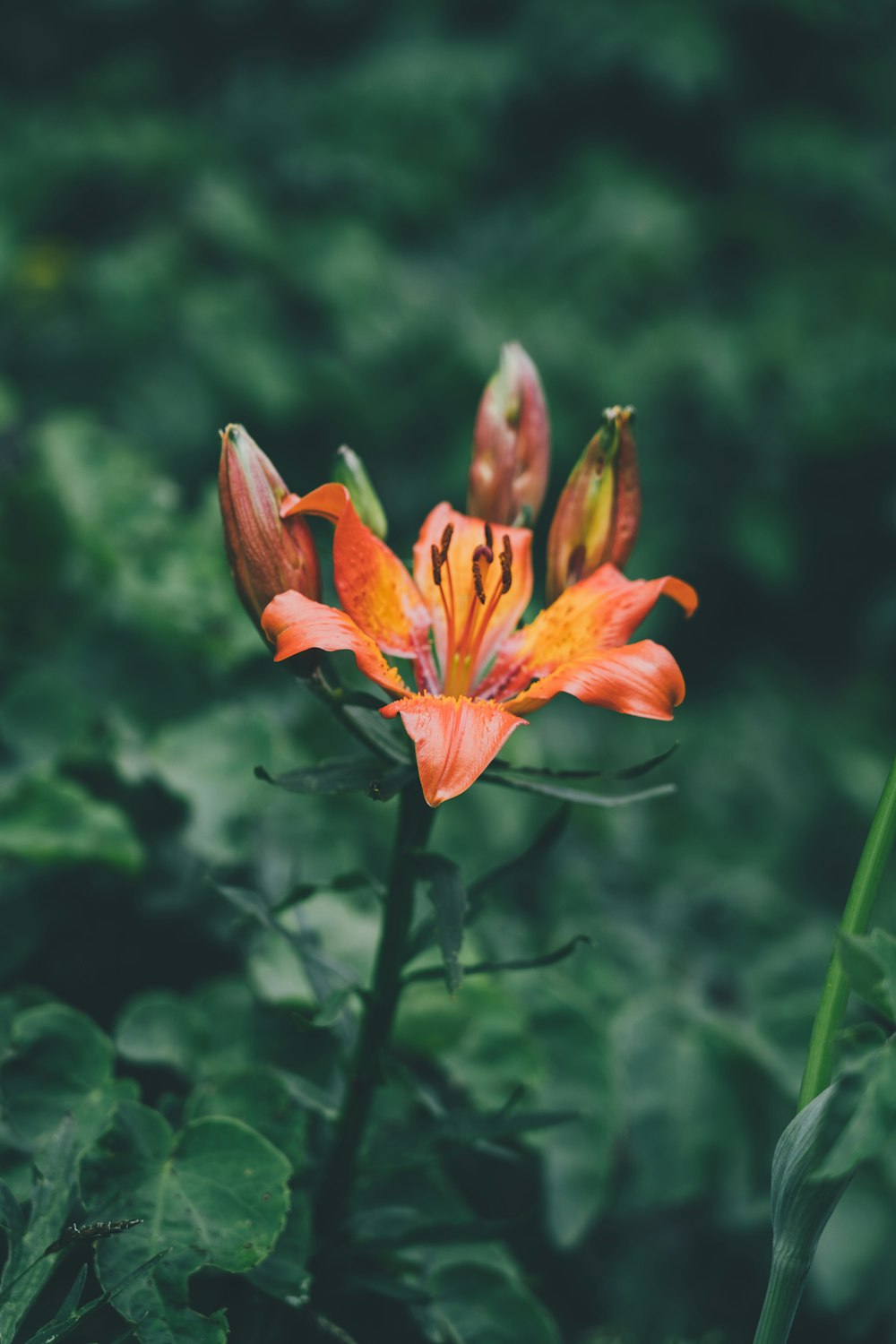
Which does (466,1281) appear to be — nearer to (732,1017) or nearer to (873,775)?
(732,1017)

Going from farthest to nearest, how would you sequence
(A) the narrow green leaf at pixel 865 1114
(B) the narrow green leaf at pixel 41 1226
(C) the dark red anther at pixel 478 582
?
(C) the dark red anther at pixel 478 582 → (B) the narrow green leaf at pixel 41 1226 → (A) the narrow green leaf at pixel 865 1114

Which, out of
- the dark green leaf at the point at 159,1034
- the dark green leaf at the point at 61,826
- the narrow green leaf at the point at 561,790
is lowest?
the dark green leaf at the point at 159,1034

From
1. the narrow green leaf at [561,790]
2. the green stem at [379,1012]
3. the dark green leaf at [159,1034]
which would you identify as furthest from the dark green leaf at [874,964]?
the dark green leaf at [159,1034]

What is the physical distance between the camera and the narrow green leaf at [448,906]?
61cm

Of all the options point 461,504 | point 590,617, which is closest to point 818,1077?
point 590,617

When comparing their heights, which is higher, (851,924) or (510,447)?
(510,447)

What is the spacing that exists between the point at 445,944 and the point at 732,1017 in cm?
74

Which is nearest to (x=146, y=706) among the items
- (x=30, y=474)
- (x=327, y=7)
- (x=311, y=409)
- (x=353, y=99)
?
(x=30, y=474)

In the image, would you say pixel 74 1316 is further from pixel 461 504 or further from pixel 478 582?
pixel 461 504

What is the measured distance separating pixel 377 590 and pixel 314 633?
0.14m

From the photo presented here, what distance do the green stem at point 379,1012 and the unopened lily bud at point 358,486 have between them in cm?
21

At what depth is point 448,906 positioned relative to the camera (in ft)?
2.15

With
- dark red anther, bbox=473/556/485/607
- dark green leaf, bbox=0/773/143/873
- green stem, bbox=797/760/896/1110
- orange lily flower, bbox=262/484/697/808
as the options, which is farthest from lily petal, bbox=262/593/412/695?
dark green leaf, bbox=0/773/143/873

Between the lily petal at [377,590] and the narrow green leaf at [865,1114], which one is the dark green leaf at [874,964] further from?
the lily petal at [377,590]
